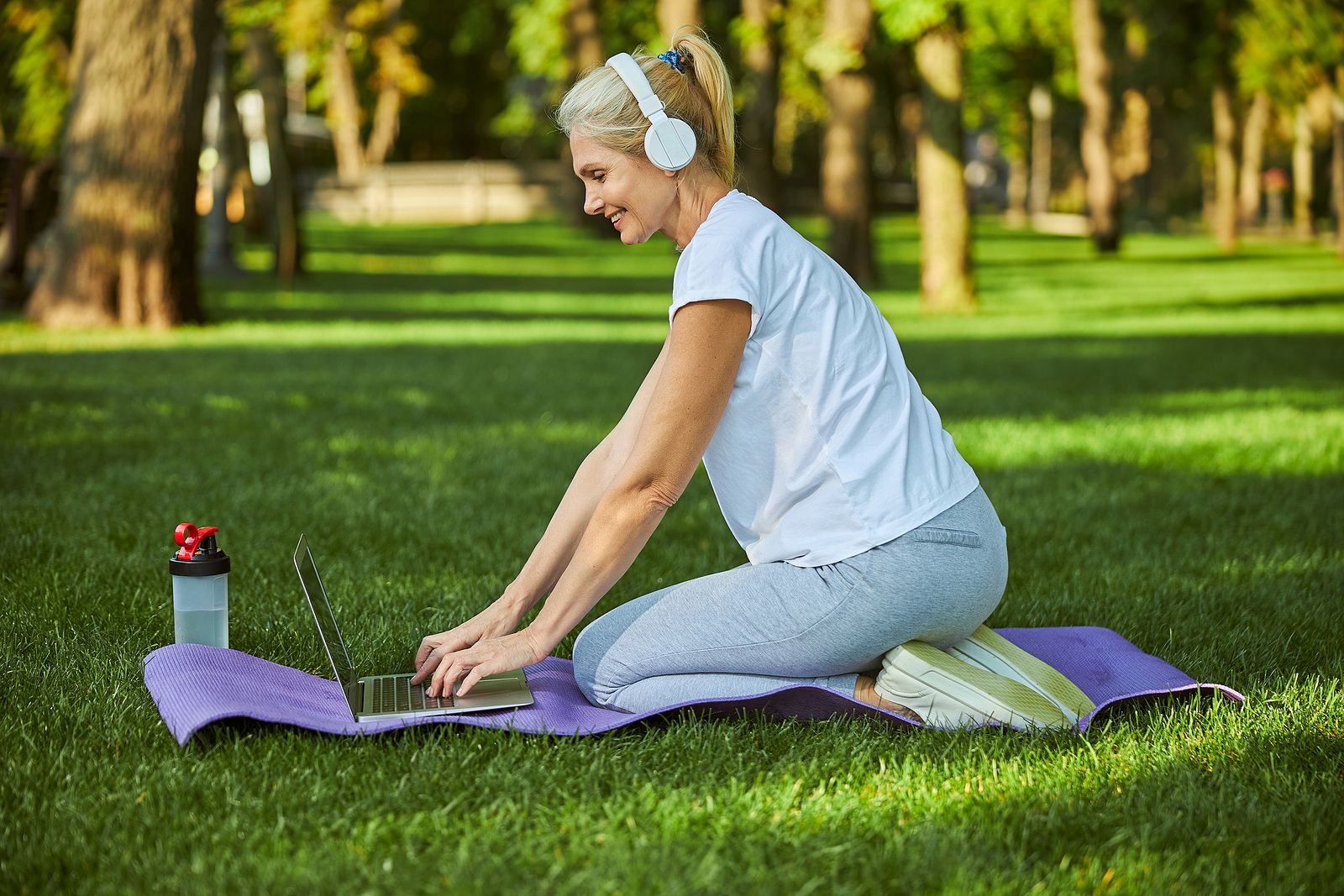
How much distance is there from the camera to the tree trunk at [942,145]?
1445 centimetres

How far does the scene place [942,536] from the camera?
10.2ft

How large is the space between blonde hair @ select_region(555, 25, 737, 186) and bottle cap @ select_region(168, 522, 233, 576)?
1338 mm

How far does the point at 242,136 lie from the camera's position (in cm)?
1927

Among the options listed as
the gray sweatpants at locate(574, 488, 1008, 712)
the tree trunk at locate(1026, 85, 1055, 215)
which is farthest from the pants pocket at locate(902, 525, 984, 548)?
the tree trunk at locate(1026, 85, 1055, 215)

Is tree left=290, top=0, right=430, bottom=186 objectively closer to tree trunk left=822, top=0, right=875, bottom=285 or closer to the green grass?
tree trunk left=822, top=0, right=875, bottom=285

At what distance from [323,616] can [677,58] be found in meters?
1.53

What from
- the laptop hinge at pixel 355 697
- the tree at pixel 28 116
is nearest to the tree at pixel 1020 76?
the tree at pixel 28 116

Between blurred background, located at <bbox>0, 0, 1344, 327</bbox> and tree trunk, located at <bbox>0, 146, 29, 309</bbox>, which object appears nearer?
blurred background, located at <bbox>0, 0, 1344, 327</bbox>

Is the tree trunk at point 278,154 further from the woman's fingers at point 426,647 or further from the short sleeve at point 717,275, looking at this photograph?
the short sleeve at point 717,275

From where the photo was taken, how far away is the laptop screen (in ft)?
10.4

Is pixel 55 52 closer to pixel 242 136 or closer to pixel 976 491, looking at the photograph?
pixel 242 136

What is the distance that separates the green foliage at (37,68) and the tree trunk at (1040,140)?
3130 centimetres

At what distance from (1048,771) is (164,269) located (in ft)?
33.3

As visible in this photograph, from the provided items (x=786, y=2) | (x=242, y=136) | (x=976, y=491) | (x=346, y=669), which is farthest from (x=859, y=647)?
(x=786, y=2)
